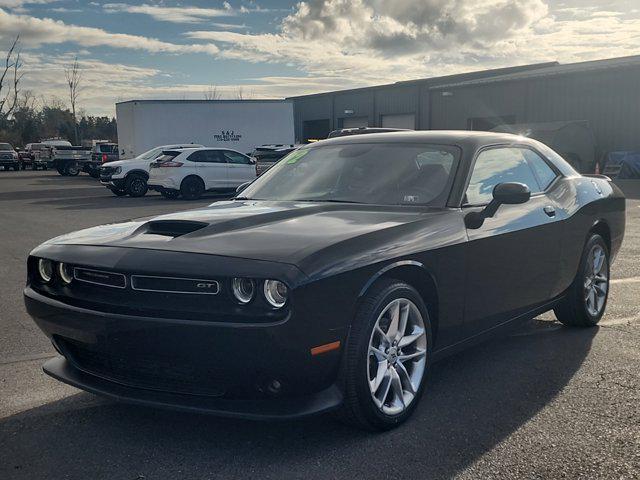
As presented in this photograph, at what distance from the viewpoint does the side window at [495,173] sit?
13.7 feet

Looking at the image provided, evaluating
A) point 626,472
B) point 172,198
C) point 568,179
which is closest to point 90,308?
point 626,472

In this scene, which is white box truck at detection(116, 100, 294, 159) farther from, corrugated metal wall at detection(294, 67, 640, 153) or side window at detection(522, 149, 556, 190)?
side window at detection(522, 149, 556, 190)

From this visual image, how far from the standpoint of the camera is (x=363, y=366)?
3105 millimetres

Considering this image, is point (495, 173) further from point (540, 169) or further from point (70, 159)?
point (70, 159)

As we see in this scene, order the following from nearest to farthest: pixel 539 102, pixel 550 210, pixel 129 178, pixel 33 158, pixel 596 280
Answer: pixel 550 210 < pixel 596 280 < pixel 129 178 < pixel 539 102 < pixel 33 158

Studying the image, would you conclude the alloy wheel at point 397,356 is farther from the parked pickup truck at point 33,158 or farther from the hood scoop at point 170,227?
the parked pickup truck at point 33,158

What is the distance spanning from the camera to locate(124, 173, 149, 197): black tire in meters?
22.1

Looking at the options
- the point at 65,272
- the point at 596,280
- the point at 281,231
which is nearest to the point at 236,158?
the point at 596,280

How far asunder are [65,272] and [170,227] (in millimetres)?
555

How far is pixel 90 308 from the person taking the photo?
10.4ft

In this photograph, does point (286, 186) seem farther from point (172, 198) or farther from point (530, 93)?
point (530, 93)

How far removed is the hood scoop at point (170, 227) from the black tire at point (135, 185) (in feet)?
62.8

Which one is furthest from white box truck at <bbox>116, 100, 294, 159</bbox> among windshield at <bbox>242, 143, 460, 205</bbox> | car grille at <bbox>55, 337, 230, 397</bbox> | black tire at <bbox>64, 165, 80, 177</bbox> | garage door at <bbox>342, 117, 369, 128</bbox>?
car grille at <bbox>55, 337, 230, 397</bbox>

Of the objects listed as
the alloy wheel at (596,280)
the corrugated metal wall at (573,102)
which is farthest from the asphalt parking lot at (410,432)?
the corrugated metal wall at (573,102)
